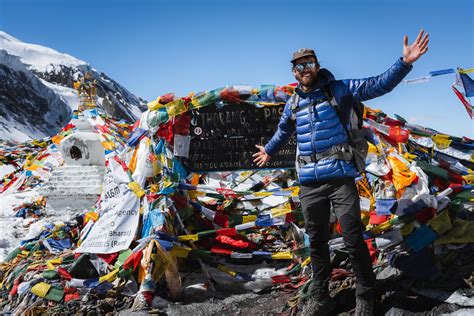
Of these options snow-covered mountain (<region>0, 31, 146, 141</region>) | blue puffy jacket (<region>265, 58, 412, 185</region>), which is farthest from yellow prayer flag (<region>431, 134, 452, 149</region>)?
snow-covered mountain (<region>0, 31, 146, 141</region>)

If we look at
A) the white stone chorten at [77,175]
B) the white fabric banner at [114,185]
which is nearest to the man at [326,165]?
the white fabric banner at [114,185]

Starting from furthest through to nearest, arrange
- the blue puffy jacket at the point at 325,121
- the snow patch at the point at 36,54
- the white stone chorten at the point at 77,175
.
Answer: the snow patch at the point at 36,54 → the white stone chorten at the point at 77,175 → the blue puffy jacket at the point at 325,121

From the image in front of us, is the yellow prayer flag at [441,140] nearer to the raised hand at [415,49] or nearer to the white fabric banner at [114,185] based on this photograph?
the raised hand at [415,49]

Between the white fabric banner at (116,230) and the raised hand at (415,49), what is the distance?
393 cm

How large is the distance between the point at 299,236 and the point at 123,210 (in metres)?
2.53

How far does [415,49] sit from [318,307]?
2.58m

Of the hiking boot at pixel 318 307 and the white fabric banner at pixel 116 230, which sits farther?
the white fabric banner at pixel 116 230

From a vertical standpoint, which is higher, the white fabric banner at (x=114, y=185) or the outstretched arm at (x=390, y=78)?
the outstretched arm at (x=390, y=78)

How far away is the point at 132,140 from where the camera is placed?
6.19 metres

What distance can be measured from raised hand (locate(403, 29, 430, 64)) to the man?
21 centimetres

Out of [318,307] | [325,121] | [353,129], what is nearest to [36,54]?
[325,121]

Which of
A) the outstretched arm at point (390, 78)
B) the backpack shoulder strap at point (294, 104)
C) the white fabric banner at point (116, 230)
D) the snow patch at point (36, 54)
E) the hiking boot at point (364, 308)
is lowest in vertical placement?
the hiking boot at point (364, 308)

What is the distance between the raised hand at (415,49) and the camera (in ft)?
11.4

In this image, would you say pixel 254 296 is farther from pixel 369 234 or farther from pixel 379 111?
pixel 379 111
